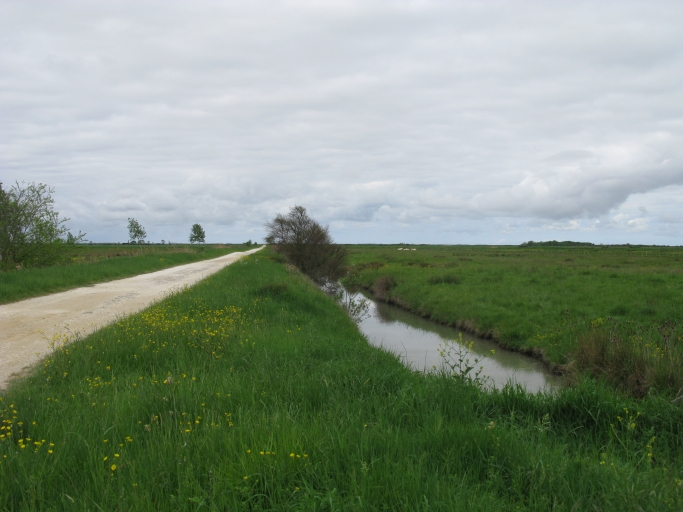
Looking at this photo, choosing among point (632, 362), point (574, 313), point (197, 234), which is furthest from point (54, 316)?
point (197, 234)

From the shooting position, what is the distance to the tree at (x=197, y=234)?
113 meters

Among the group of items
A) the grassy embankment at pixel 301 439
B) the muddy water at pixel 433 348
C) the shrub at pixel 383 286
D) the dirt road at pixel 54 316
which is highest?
the dirt road at pixel 54 316

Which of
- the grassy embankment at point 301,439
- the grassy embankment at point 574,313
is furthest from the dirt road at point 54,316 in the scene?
the grassy embankment at point 574,313

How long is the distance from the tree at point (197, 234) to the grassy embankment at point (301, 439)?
110m

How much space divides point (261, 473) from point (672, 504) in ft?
9.36

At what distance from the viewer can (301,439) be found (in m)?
4.03

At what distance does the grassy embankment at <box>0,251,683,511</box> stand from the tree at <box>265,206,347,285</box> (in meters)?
25.0

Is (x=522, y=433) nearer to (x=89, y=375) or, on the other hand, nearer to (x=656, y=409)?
(x=656, y=409)

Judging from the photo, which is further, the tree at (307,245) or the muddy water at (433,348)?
the tree at (307,245)

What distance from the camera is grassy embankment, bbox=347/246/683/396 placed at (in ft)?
29.4

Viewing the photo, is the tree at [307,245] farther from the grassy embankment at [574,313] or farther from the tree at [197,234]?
the tree at [197,234]

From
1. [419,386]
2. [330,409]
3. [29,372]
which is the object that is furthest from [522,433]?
[29,372]

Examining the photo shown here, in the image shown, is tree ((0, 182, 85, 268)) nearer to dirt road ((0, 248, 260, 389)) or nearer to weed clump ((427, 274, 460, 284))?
dirt road ((0, 248, 260, 389))

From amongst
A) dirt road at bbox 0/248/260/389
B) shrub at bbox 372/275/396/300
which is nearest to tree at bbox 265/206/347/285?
shrub at bbox 372/275/396/300
